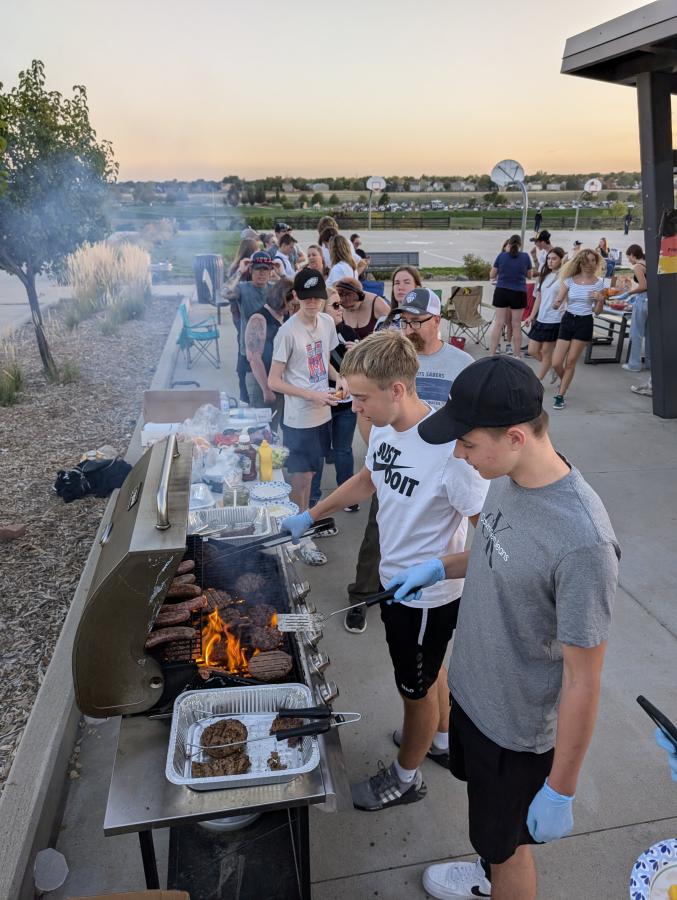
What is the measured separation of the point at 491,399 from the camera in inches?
63.2

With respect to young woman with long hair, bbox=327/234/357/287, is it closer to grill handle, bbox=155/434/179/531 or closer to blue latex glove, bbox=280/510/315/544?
blue latex glove, bbox=280/510/315/544

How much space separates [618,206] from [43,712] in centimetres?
5439

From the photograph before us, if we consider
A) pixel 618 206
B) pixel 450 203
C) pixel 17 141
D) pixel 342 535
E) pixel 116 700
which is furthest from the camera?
pixel 450 203

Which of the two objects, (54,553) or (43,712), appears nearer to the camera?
(43,712)

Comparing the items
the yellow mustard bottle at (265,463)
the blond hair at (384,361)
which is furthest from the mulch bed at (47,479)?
the blond hair at (384,361)

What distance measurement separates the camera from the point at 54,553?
4.57 metres

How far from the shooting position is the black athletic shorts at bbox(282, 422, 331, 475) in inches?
186

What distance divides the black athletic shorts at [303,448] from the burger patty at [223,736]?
2767mm

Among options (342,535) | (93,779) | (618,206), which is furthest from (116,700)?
(618,206)

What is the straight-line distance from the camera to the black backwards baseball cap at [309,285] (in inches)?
174

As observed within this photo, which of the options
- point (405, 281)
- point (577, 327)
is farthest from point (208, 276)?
point (405, 281)

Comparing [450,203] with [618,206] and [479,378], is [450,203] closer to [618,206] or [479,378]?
[618,206]

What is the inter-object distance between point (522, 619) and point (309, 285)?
3294 mm

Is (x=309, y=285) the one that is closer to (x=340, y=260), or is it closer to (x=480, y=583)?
(x=480, y=583)
